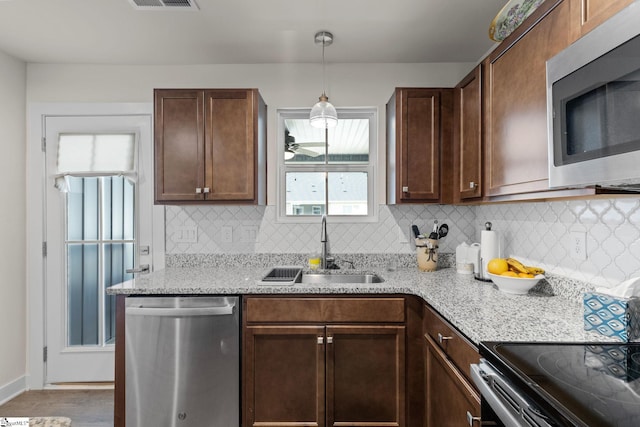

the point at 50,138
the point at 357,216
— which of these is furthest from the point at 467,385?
the point at 50,138

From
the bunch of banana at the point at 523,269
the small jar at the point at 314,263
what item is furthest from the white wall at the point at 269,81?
the bunch of banana at the point at 523,269

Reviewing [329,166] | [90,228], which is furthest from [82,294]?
[329,166]

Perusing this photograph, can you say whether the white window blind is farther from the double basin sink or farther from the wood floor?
the wood floor

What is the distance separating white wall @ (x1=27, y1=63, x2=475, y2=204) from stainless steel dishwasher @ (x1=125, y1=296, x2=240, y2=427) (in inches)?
43.0

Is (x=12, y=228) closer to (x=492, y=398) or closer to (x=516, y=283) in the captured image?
(x=492, y=398)

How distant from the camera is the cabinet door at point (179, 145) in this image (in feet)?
7.54

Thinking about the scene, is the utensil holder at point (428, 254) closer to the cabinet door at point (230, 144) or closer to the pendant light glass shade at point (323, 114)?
the pendant light glass shade at point (323, 114)

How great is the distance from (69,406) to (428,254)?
9.07ft

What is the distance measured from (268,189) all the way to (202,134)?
0.65 m

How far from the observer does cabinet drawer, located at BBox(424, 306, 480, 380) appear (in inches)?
50.2

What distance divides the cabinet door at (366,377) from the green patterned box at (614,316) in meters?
0.90

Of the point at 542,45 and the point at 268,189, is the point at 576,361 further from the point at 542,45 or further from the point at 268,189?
the point at 268,189

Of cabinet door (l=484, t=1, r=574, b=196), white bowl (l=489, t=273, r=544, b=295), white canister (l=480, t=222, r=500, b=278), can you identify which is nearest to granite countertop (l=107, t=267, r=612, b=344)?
white bowl (l=489, t=273, r=544, b=295)

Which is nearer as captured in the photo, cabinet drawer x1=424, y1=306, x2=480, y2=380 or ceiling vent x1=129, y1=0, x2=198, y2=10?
cabinet drawer x1=424, y1=306, x2=480, y2=380
